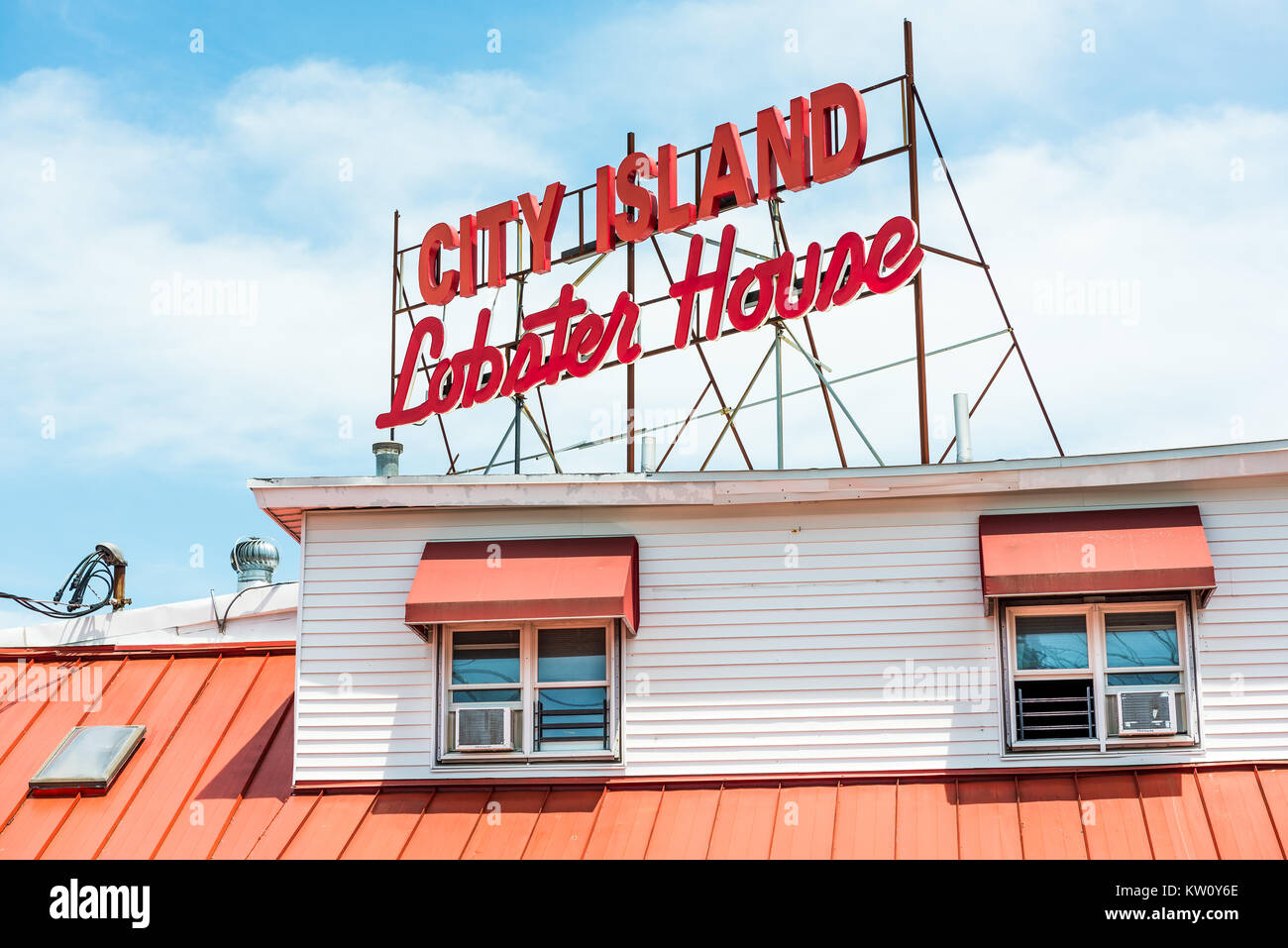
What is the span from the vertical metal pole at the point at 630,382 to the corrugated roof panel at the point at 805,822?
166 inches

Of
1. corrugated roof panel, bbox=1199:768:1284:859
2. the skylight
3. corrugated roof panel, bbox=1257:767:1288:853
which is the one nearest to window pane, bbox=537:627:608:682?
the skylight

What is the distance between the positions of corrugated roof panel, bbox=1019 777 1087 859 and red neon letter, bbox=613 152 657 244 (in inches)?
346

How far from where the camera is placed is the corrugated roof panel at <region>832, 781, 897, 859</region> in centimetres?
1471

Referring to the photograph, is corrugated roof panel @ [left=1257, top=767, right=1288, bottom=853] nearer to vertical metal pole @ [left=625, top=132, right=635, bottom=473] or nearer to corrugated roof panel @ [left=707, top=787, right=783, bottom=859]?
corrugated roof panel @ [left=707, top=787, right=783, bottom=859]

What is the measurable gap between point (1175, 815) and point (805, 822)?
3.70 metres

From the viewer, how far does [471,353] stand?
1992 cm

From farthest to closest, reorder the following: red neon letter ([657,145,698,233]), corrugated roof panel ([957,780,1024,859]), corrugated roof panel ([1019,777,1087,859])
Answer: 1. red neon letter ([657,145,698,233])
2. corrugated roof panel ([957,780,1024,859])
3. corrugated roof panel ([1019,777,1087,859])

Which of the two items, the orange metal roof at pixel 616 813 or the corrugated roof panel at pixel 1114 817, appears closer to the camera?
the corrugated roof panel at pixel 1114 817

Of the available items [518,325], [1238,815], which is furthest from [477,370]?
[1238,815]

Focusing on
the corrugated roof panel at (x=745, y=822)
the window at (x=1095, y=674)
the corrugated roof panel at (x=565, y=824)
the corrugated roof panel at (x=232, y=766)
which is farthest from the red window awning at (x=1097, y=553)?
the corrugated roof panel at (x=232, y=766)

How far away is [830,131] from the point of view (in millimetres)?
18750

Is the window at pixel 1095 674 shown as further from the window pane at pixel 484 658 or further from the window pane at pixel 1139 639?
the window pane at pixel 484 658

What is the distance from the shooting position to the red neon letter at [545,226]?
20484 mm

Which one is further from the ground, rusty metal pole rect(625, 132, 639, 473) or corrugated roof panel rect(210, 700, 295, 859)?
rusty metal pole rect(625, 132, 639, 473)
